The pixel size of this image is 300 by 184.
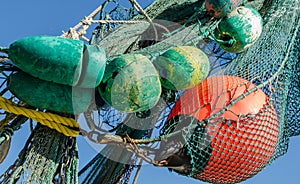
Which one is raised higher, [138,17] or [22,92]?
[22,92]

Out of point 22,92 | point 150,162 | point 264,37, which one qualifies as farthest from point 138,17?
point 22,92

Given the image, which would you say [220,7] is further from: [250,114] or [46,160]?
[46,160]

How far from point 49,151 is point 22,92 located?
0.86 ft

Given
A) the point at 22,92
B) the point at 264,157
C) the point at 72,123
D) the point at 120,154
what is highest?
the point at 22,92

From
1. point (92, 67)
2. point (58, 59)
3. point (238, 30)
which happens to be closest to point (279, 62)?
point (238, 30)

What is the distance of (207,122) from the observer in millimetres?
2303

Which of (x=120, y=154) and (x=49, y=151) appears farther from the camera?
(x=120, y=154)

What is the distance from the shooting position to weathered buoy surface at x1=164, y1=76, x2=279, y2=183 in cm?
232

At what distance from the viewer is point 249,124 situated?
7.70 ft

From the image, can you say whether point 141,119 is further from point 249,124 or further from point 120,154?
point 249,124

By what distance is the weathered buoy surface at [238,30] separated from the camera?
2.45 meters

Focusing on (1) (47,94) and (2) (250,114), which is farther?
(2) (250,114)

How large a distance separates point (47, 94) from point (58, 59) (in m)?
0.18

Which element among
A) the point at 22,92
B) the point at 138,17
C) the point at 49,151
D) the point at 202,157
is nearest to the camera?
the point at 22,92
